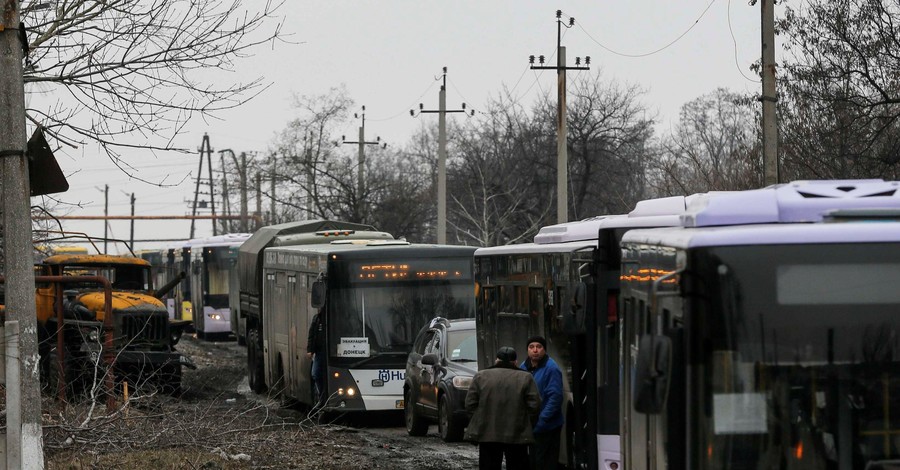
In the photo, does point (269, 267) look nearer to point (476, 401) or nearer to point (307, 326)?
point (307, 326)

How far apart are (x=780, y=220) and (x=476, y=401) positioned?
17.5 feet

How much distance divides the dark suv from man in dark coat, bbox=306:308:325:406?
2037 millimetres

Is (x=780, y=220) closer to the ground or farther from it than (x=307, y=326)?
farther from it

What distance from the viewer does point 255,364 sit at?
96.8ft

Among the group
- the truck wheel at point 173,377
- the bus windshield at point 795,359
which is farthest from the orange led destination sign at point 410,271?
the bus windshield at point 795,359

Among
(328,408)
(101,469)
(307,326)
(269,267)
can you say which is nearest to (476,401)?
(101,469)

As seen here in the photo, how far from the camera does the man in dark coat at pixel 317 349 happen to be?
22.0 m

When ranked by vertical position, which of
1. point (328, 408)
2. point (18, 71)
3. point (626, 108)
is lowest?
point (328, 408)

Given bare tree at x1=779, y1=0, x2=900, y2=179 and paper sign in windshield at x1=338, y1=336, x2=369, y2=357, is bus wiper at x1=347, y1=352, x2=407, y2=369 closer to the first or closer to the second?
paper sign in windshield at x1=338, y1=336, x2=369, y2=357

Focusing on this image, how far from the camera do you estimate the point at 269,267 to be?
27969 mm

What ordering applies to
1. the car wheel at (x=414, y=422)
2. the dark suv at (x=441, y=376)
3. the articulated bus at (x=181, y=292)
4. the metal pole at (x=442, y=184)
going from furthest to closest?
the articulated bus at (x=181, y=292), the metal pole at (x=442, y=184), the car wheel at (x=414, y=422), the dark suv at (x=441, y=376)

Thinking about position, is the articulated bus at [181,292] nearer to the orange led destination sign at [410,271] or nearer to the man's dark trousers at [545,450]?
the orange led destination sign at [410,271]

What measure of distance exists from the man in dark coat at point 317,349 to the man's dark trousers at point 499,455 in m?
9.64

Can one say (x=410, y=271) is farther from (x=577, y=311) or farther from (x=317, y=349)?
(x=577, y=311)
